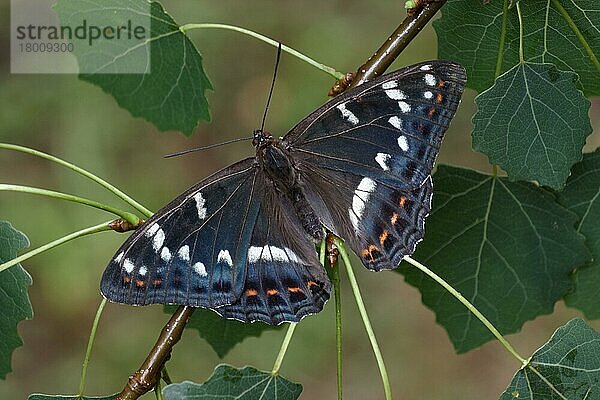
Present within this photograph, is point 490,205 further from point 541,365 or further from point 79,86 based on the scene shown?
point 79,86

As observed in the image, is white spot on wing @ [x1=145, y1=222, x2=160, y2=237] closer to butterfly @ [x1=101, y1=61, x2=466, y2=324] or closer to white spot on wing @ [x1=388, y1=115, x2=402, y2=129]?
butterfly @ [x1=101, y1=61, x2=466, y2=324]

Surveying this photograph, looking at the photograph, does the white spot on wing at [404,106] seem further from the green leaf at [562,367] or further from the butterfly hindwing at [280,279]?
the green leaf at [562,367]

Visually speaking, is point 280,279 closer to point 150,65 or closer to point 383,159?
point 383,159

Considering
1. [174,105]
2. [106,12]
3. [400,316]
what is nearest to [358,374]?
[400,316]

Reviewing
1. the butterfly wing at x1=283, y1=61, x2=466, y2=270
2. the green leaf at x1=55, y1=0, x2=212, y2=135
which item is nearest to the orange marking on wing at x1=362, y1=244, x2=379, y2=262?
the butterfly wing at x1=283, y1=61, x2=466, y2=270

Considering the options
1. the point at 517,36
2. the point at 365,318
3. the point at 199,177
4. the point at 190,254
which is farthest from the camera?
the point at 199,177

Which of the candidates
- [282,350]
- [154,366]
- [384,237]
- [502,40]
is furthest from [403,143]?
[154,366]
